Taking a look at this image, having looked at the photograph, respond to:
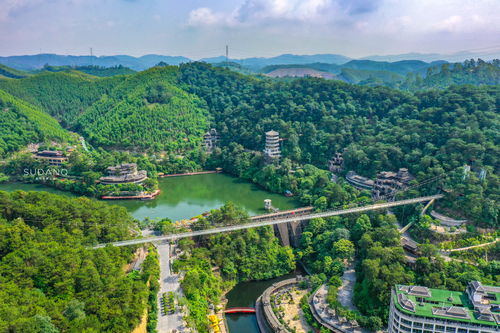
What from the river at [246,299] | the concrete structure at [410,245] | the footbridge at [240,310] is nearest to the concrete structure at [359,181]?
the concrete structure at [410,245]

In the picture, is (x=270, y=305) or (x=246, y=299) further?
(x=246, y=299)

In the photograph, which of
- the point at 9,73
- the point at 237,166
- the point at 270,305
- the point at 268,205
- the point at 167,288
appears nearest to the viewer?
the point at 167,288

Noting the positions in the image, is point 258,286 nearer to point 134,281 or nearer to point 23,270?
point 134,281

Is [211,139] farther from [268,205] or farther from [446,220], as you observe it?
[446,220]

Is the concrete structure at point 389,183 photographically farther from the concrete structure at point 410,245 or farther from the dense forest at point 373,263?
the concrete structure at point 410,245

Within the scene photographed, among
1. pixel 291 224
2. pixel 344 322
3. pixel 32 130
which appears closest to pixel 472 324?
pixel 344 322

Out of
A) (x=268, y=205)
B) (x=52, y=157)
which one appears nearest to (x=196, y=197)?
(x=268, y=205)
